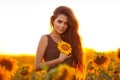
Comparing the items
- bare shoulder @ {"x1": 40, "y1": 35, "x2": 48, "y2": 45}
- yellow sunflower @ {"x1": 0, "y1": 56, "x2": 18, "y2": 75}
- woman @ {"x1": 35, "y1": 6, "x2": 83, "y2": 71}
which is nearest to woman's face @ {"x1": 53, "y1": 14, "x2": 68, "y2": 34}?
woman @ {"x1": 35, "y1": 6, "x2": 83, "y2": 71}

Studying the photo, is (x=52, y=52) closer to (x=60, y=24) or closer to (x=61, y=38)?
(x=61, y=38)

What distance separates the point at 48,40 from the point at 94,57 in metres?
1.61

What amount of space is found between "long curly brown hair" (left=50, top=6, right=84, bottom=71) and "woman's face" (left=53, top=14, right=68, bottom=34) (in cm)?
7

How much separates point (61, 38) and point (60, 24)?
29cm

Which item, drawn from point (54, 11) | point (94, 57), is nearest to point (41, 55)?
point (54, 11)

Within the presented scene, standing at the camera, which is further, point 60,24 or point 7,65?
point 60,24

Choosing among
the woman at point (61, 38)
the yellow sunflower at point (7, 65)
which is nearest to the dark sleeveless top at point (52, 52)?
the woman at point (61, 38)

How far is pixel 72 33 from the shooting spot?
14.9ft

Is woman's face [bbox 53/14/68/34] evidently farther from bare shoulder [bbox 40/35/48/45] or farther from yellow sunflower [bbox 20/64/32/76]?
yellow sunflower [bbox 20/64/32/76]

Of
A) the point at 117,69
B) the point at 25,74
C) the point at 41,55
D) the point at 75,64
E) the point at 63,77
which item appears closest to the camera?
the point at 63,77

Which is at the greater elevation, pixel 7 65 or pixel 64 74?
pixel 64 74

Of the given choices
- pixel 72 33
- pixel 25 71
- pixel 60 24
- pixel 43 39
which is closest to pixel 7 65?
pixel 25 71

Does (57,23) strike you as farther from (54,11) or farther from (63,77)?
(63,77)

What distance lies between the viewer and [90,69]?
20.0 feet
